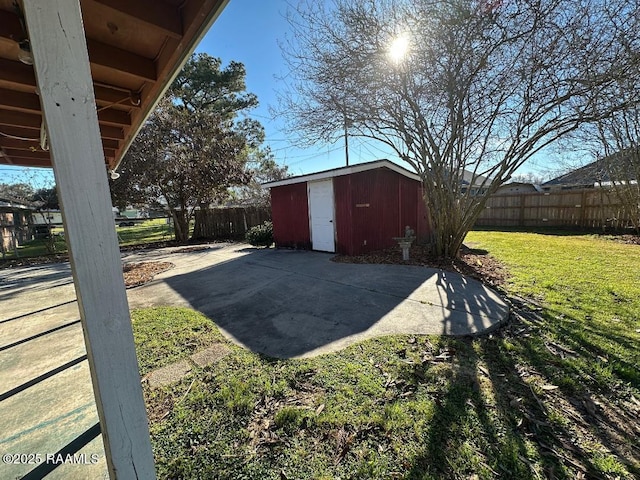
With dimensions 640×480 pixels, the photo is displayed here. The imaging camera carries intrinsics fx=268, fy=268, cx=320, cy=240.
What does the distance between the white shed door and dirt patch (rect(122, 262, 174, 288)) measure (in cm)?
417

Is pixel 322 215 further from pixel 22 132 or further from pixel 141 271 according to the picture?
pixel 22 132

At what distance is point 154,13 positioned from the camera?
1553 mm

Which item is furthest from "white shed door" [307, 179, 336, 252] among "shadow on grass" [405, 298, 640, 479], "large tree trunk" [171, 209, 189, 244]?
"large tree trunk" [171, 209, 189, 244]

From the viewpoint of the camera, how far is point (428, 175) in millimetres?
6477

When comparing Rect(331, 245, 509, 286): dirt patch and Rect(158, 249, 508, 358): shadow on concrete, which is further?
Rect(331, 245, 509, 286): dirt patch

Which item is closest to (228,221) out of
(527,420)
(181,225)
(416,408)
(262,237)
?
(181,225)

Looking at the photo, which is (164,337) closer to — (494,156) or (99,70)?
(99,70)

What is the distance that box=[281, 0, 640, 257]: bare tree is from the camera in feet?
13.8

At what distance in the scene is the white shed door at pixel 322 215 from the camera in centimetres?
778

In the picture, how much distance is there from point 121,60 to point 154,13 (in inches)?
24.9

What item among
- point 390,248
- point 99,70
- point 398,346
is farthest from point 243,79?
point 398,346

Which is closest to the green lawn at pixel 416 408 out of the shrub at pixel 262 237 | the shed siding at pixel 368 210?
the shed siding at pixel 368 210

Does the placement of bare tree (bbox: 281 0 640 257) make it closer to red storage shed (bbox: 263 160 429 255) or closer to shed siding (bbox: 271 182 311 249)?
red storage shed (bbox: 263 160 429 255)

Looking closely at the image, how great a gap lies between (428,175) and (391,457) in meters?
6.09
